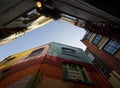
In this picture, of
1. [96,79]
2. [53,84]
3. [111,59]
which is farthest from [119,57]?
[53,84]

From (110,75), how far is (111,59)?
5.82ft

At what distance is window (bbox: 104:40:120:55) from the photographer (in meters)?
13.6

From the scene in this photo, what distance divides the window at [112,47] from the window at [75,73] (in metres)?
3.98

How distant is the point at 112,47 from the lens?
14.3 m

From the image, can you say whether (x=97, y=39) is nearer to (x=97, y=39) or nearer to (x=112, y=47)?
(x=97, y=39)

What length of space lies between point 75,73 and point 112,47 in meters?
5.67

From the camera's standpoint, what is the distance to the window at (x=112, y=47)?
1359 cm

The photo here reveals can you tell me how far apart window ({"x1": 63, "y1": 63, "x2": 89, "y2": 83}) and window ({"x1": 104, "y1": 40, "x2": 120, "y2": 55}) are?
398cm

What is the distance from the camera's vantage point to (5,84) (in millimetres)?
9133

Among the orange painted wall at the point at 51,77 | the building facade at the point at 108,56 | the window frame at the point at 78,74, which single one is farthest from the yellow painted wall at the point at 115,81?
the window frame at the point at 78,74

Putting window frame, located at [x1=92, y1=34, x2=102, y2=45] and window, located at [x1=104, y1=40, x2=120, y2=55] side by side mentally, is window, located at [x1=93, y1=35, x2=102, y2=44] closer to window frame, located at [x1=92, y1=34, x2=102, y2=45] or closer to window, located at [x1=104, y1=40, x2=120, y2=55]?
window frame, located at [x1=92, y1=34, x2=102, y2=45]

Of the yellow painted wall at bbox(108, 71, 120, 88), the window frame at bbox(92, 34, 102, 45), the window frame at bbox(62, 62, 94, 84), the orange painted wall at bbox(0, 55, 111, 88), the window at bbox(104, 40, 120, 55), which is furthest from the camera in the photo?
the window frame at bbox(92, 34, 102, 45)

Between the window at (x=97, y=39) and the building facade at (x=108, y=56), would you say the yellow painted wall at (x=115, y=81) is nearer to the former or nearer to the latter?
A: the building facade at (x=108, y=56)

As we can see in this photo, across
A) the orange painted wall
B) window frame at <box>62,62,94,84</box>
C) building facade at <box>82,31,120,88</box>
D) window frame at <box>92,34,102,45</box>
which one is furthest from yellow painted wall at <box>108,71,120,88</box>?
window frame at <box>92,34,102,45</box>
